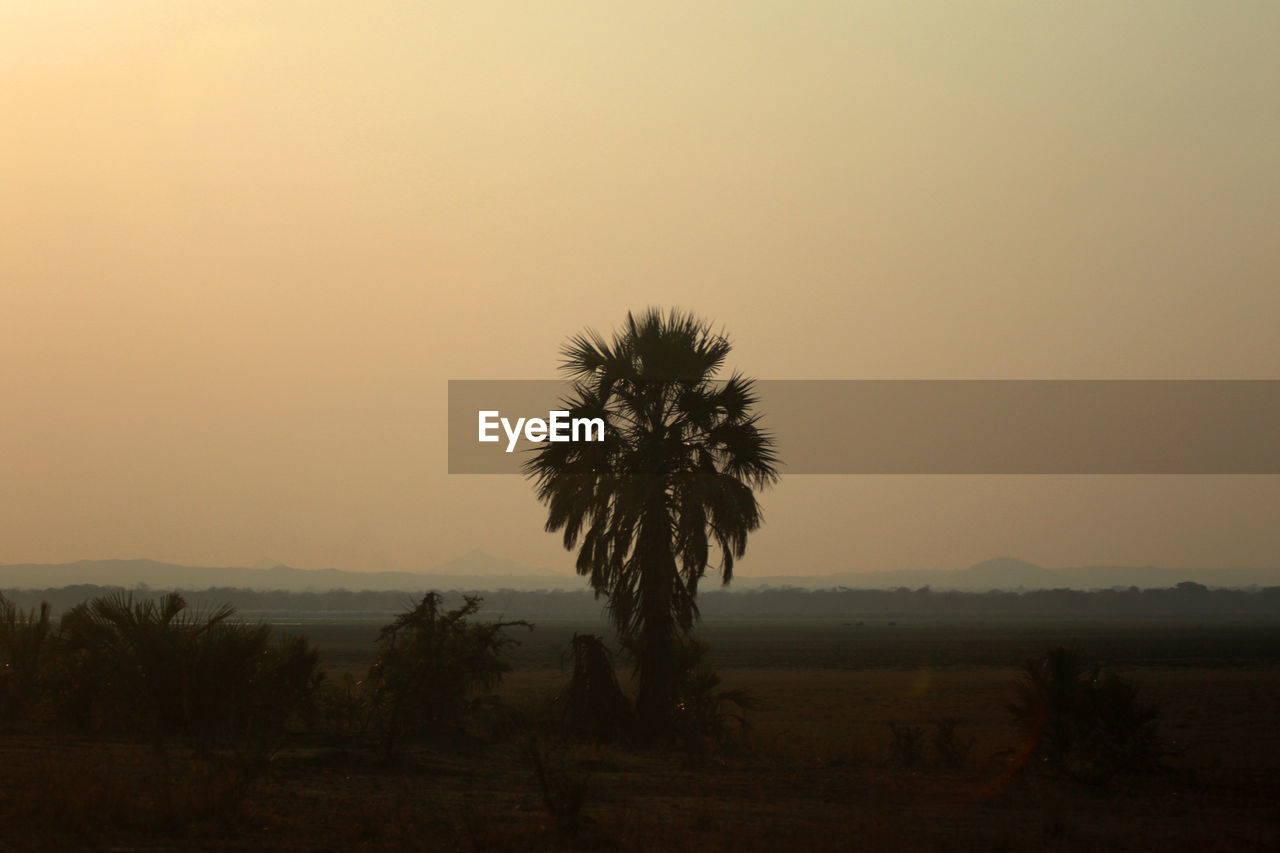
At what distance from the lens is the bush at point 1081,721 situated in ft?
51.2

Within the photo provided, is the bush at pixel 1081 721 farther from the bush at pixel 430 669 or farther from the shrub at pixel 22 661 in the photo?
the shrub at pixel 22 661

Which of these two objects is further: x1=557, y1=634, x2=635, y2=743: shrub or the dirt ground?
x1=557, y1=634, x2=635, y2=743: shrub

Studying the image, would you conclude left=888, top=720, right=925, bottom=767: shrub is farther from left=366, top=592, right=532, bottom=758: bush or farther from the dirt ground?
left=366, top=592, right=532, bottom=758: bush

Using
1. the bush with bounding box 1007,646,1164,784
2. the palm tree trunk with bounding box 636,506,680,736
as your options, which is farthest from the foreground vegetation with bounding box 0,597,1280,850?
the palm tree trunk with bounding box 636,506,680,736

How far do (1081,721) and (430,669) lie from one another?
932 cm

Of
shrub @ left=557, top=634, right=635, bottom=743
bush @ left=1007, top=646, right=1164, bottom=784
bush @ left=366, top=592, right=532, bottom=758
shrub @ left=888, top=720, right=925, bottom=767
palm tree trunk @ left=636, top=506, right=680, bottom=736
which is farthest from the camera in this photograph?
palm tree trunk @ left=636, top=506, right=680, bottom=736

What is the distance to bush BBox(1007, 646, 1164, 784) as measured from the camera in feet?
51.2

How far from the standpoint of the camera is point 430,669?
17.1m

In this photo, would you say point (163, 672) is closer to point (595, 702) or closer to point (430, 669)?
point (430, 669)

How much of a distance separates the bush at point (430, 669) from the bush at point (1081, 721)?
25.8ft

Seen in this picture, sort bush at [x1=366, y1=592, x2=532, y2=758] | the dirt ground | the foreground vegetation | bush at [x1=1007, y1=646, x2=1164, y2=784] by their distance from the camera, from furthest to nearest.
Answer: bush at [x1=366, y1=592, x2=532, y2=758]
bush at [x1=1007, y1=646, x2=1164, y2=784]
the foreground vegetation
the dirt ground

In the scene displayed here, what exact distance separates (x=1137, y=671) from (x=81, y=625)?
163 feet

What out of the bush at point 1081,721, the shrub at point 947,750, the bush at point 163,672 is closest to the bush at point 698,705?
the shrub at point 947,750

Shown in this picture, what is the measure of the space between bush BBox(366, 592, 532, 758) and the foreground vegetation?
41 millimetres
